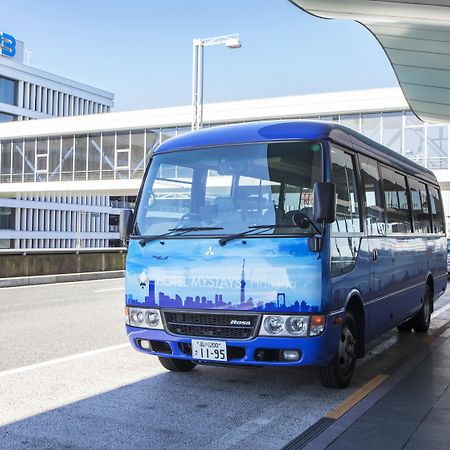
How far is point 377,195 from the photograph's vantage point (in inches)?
297

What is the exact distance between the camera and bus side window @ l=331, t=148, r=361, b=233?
20.3ft

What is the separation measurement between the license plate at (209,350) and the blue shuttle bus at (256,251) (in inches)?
0.4

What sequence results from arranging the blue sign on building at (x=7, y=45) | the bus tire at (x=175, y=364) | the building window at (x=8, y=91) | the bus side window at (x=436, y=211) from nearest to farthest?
the bus tire at (x=175, y=364) → the bus side window at (x=436, y=211) → the blue sign on building at (x=7, y=45) → the building window at (x=8, y=91)

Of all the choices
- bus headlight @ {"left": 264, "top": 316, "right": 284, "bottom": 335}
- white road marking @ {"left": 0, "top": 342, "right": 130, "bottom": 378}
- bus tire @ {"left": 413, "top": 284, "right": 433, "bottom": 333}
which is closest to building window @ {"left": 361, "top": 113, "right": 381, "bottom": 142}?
bus tire @ {"left": 413, "top": 284, "right": 433, "bottom": 333}

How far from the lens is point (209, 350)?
19.1 feet

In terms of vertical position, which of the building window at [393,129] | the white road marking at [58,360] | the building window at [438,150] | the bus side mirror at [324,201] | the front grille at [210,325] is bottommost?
the white road marking at [58,360]

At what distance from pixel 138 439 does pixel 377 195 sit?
4201mm

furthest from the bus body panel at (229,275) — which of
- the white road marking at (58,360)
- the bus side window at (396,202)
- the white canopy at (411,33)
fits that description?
the white canopy at (411,33)

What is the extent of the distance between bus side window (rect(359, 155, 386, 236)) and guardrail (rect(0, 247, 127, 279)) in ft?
46.3

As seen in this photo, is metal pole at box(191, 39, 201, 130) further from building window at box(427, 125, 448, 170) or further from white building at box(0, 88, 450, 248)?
building window at box(427, 125, 448, 170)

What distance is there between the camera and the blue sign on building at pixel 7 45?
76.6 m

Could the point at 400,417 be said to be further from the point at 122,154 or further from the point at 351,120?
the point at 122,154

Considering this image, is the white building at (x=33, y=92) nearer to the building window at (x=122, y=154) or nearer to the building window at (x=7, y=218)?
the building window at (x=7, y=218)

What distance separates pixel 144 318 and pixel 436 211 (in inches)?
294
